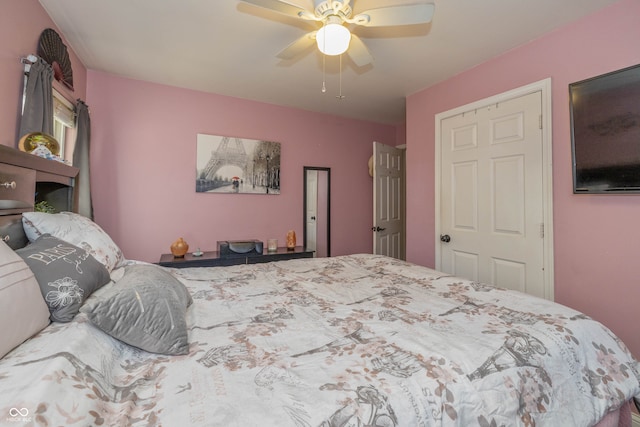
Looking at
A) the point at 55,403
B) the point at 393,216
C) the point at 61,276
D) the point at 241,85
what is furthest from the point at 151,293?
the point at 393,216

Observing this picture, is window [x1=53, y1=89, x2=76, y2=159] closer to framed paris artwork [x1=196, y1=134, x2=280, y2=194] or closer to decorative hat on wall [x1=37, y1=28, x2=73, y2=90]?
decorative hat on wall [x1=37, y1=28, x2=73, y2=90]

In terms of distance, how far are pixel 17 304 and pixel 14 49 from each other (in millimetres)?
1841

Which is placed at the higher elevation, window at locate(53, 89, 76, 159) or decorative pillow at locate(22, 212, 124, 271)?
window at locate(53, 89, 76, 159)

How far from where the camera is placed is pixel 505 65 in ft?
7.85

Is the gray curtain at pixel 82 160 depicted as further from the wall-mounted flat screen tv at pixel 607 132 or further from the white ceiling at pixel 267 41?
the wall-mounted flat screen tv at pixel 607 132

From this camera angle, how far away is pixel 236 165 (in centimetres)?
339

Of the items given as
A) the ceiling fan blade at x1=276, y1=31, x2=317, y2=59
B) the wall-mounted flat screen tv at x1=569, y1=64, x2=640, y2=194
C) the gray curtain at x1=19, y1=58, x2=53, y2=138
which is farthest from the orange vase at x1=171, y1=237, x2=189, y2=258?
the wall-mounted flat screen tv at x1=569, y1=64, x2=640, y2=194

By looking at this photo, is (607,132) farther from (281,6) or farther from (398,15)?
(281,6)

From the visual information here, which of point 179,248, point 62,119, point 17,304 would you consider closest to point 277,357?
point 17,304

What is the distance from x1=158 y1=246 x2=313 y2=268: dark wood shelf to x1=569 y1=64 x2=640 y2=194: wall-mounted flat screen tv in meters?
2.55

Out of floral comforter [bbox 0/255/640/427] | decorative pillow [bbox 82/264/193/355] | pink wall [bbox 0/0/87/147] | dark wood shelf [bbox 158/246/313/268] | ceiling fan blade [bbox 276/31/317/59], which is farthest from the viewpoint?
dark wood shelf [bbox 158/246/313/268]

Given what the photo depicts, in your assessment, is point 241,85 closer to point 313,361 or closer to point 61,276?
point 61,276

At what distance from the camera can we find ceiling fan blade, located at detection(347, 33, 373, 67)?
1.87m

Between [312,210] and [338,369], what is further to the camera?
[312,210]
